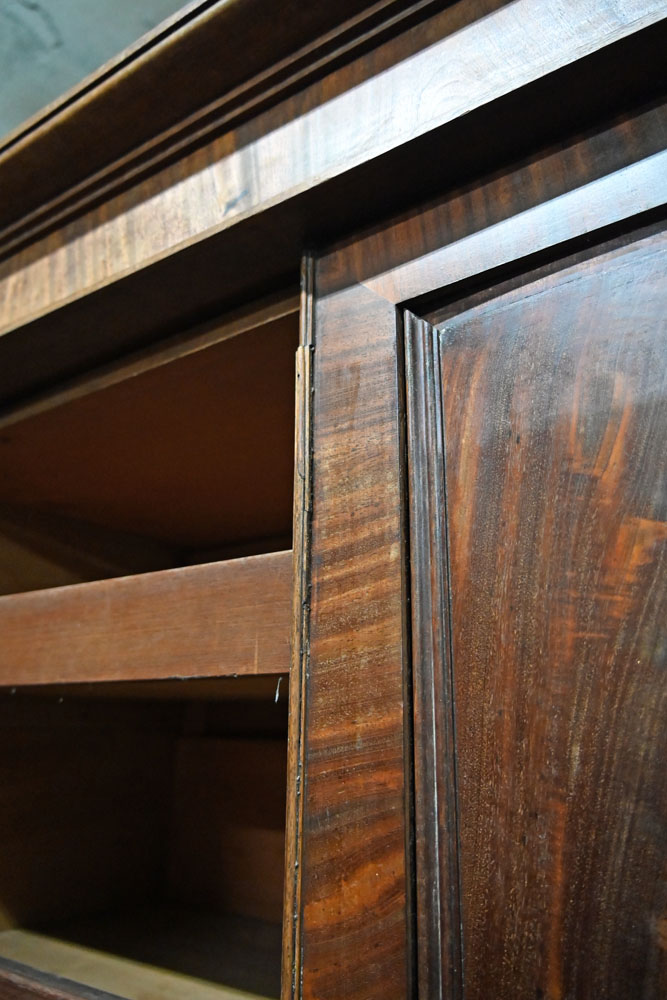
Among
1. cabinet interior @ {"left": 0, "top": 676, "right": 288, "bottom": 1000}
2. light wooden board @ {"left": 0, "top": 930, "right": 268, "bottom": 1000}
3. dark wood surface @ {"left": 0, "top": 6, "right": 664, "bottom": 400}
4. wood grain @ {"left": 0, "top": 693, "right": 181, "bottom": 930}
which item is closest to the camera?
dark wood surface @ {"left": 0, "top": 6, "right": 664, "bottom": 400}

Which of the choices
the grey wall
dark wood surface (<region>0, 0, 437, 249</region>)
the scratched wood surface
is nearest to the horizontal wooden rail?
the scratched wood surface

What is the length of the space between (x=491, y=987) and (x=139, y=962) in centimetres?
65

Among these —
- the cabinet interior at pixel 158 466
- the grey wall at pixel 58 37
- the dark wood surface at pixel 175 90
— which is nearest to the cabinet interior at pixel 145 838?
the cabinet interior at pixel 158 466

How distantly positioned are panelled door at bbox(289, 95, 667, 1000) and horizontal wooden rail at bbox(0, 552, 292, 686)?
0.05m

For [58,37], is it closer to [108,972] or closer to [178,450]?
[178,450]

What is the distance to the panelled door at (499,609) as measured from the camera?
39cm

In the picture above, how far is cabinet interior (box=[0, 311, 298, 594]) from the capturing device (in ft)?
2.61

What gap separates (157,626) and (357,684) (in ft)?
0.72

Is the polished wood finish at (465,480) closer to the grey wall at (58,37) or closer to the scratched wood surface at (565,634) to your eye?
the scratched wood surface at (565,634)

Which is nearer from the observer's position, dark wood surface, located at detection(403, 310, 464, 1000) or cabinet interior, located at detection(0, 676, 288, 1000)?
dark wood surface, located at detection(403, 310, 464, 1000)

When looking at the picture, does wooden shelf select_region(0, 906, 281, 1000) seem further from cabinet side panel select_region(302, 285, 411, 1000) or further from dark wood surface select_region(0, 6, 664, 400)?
dark wood surface select_region(0, 6, 664, 400)

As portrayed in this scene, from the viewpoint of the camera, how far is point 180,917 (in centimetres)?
114

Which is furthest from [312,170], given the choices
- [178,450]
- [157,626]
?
[178,450]

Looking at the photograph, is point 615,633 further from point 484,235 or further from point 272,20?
point 272,20
